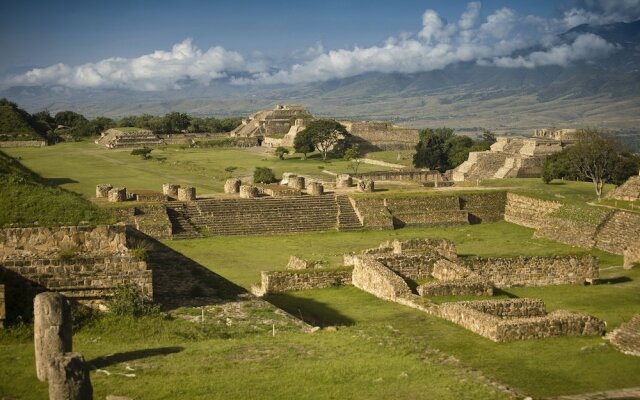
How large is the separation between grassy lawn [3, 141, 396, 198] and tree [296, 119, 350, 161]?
1188mm

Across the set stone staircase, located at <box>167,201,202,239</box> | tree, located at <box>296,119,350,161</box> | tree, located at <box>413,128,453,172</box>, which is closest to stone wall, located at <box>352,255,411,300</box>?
stone staircase, located at <box>167,201,202,239</box>

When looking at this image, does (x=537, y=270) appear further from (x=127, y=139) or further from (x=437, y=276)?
(x=127, y=139)

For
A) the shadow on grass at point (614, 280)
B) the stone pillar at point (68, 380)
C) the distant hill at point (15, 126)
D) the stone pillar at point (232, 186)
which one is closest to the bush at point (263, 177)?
the stone pillar at point (232, 186)

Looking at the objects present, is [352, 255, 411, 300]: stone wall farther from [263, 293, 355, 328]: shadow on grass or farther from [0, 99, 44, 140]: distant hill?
[0, 99, 44, 140]: distant hill

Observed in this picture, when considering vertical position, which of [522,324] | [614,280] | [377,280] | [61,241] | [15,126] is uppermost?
[15,126]

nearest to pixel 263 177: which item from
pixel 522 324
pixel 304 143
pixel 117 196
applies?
pixel 117 196

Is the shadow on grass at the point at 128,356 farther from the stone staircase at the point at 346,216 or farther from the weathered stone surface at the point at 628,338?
the stone staircase at the point at 346,216

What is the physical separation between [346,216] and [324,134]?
39.5 metres

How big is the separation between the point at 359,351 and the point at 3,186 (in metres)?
7.75

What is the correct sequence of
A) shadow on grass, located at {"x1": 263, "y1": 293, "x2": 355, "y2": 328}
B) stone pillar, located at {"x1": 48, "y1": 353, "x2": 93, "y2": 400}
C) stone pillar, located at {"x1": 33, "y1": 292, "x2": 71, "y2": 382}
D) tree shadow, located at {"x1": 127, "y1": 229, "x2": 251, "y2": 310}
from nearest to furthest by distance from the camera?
stone pillar, located at {"x1": 48, "y1": 353, "x2": 93, "y2": 400} < stone pillar, located at {"x1": 33, "y1": 292, "x2": 71, "y2": 382} < tree shadow, located at {"x1": 127, "y1": 229, "x2": 251, "y2": 310} < shadow on grass, located at {"x1": 263, "y1": 293, "x2": 355, "y2": 328}

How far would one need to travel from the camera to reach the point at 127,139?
81500mm

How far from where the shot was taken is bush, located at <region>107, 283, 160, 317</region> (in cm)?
1407

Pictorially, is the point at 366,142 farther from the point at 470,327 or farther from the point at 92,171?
the point at 470,327

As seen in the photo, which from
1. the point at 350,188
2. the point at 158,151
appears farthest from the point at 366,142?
the point at 350,188
